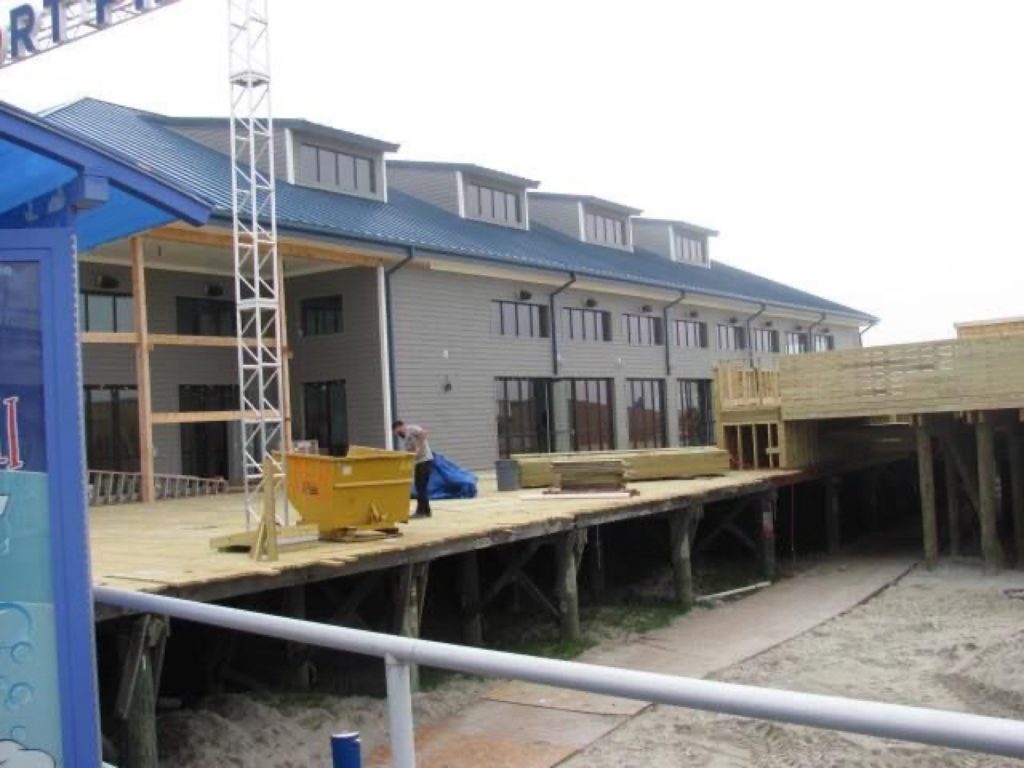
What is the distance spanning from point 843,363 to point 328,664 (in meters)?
11.8

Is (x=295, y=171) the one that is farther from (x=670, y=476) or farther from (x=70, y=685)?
(x=70, y=685)

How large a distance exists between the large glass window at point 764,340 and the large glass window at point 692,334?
3660 mm

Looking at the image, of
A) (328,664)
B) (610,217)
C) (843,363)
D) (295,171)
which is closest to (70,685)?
(328,664)

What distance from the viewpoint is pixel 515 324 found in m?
25.3

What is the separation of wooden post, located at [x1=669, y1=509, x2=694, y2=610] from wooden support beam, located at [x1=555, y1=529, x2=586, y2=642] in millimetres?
2872

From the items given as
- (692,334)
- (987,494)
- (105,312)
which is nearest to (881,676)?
(987,494)

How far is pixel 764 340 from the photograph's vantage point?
3756cm

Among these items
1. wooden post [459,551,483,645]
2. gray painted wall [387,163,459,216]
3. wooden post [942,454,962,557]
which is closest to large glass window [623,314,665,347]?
gray painted wall [387,163,459,216]

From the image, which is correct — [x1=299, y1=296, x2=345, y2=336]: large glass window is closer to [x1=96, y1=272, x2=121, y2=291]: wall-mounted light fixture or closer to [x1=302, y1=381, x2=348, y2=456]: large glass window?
[x1=302, y1=381, x2=348, y2=456]: large glass window

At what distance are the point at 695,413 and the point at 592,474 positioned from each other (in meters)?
17.3

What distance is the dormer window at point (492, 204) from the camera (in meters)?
28.3

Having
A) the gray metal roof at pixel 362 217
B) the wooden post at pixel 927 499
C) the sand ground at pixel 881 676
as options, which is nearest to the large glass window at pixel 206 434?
the gray metal roof at pixel 362 217

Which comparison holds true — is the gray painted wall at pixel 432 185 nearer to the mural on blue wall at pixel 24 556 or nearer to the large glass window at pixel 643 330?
the large glass window at pixel 643 330

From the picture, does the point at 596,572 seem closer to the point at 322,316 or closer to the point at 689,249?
the point at 322,316
